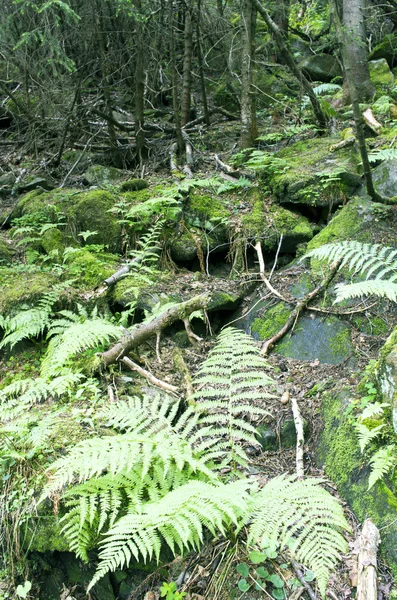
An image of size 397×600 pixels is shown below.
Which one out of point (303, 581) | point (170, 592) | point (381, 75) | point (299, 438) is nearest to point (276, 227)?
point (299, 438)

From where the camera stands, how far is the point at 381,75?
9094 mm

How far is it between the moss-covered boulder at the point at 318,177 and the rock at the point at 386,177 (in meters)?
0.31

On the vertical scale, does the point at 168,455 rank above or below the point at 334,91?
below

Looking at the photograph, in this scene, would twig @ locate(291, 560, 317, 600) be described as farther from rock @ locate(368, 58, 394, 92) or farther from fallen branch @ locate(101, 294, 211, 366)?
rock @ locate(368, 58, 394, 92)

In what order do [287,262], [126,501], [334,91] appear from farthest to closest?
[334,91]
[287,262]
[126,501]

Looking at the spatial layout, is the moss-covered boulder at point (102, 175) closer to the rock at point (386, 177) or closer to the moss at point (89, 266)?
the moss at point (89, 266)

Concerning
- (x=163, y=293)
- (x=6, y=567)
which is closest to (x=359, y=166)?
(x=163, y=293)

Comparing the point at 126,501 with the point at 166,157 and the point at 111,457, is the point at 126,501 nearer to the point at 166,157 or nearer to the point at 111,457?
the point at 111,457

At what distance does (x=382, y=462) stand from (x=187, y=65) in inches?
313

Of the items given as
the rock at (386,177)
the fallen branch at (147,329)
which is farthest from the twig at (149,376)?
the rock at (386,177)

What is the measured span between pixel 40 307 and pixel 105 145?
17.1 ft

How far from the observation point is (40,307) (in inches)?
187

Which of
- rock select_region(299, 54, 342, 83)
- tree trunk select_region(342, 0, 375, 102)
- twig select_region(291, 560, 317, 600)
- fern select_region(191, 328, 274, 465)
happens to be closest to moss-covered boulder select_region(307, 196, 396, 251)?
fern select_region(191, 328, 274, 465)

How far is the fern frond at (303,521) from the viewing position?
80.4 inches
